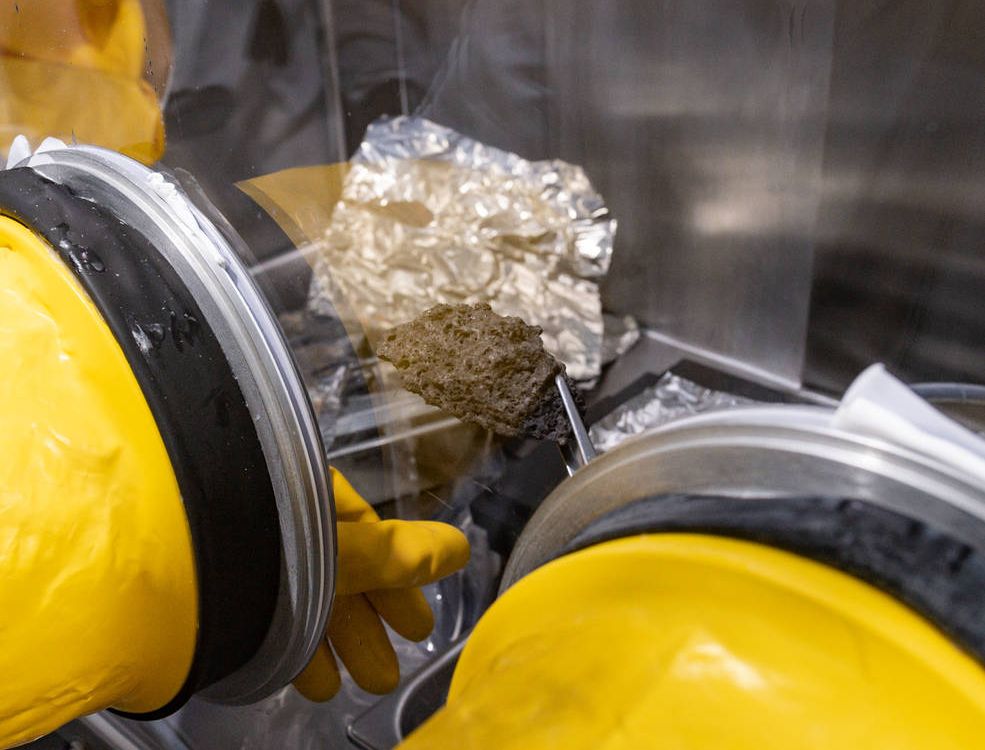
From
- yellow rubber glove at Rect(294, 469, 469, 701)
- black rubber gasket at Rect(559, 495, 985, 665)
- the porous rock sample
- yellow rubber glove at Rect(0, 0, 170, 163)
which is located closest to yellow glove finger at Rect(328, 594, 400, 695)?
yellow rubber glove at Rect(294, 469, 469, 701)

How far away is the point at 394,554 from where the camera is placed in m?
0.55

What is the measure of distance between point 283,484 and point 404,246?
0.49 m

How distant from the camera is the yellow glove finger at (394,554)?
21.2 inches

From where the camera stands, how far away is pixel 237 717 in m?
0.65

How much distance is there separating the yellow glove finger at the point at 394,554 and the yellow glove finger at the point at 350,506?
34 millimetres

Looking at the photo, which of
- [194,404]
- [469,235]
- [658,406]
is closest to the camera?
[194,404]

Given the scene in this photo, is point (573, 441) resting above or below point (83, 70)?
below

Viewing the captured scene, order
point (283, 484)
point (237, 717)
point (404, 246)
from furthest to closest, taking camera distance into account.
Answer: point (404, 246) < point (237, 717) < point (283, 484)

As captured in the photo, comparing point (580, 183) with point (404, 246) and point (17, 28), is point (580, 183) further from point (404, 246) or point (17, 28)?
point (17, 28)

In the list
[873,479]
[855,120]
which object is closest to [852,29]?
[855,120]

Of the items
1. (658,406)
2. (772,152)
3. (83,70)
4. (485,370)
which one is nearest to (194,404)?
(485,370)

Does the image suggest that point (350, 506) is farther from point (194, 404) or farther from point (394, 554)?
point (194, 404)

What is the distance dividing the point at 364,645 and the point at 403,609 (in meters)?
0.04

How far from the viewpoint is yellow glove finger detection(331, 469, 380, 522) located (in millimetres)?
588
